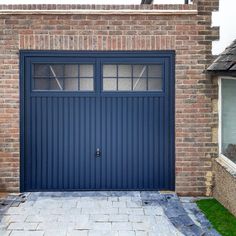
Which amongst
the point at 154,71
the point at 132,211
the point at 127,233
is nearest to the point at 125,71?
the point at 154,71

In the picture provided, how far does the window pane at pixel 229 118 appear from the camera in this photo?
717cm

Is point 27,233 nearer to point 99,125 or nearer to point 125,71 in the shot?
point 99,125

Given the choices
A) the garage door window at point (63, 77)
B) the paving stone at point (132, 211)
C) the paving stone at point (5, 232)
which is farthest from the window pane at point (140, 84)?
the paving stone at point (5, 232)

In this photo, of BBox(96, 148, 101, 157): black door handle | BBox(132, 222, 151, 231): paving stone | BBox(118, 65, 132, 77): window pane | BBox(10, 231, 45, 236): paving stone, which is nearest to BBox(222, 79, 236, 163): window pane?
BBox(118, 65, 132, 77): window pane

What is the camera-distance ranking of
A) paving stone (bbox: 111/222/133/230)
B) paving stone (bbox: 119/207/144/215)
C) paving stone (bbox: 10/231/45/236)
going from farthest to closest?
paving stone (bbox: 119/207/144/215) → paving stone (bbox: 111/222/133/230) → paving stone (bbox: 10/231/45/236)

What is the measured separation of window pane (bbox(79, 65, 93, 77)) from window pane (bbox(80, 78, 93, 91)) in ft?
0.31

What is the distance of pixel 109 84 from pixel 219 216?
3.07 m

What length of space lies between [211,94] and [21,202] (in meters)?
3.87

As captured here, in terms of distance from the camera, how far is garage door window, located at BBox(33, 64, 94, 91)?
25.5 feet

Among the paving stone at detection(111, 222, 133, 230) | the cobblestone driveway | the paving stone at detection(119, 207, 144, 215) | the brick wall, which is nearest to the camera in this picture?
the cobblestone driveway

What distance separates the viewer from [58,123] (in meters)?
7.76

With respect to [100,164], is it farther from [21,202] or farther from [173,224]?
[173,224]

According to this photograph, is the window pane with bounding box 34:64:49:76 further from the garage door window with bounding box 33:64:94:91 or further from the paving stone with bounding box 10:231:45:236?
the paving stone with bounding box 10:231:45:236

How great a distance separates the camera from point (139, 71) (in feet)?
25.7
